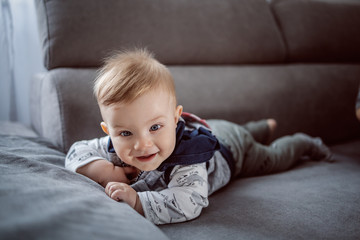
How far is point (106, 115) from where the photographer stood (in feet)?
2.55

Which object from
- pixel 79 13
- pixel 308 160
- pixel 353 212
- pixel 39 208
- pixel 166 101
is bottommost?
pixel 308 160

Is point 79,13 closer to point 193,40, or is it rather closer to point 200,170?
point 193,40

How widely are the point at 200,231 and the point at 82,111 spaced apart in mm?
649

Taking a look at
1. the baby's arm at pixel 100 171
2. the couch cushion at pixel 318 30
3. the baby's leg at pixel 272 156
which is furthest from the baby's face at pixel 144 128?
the couch cushion at pixel 318 30

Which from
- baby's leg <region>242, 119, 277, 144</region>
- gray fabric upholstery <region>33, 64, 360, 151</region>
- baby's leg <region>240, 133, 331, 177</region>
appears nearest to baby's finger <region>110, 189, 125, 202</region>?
gray fabric upholstery <region>33, 64, 360, 151</region>

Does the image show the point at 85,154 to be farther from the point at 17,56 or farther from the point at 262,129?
the point at 17,56

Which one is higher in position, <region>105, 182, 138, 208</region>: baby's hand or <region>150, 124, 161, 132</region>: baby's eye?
<region>150, 124, 161, 132</region>: baby's eye

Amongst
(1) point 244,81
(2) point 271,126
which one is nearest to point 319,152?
(2) point 271,126

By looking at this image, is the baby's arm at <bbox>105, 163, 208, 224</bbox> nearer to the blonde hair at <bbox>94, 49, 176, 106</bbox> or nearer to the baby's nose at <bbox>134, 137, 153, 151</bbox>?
the baby's nose at <bbox>134, 137, 153, 151</bbox>

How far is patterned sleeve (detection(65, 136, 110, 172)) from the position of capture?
2.82 feet

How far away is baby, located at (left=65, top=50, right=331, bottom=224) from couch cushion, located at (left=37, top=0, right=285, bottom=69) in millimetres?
408

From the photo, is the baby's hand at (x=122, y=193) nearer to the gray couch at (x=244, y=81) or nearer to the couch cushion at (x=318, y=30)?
the gray couch at (x=244, y=81)

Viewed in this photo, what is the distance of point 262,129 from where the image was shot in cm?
136

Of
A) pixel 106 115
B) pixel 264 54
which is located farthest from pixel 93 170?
pixel 264 54
